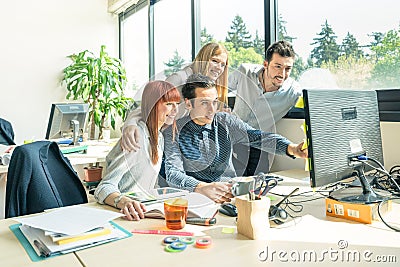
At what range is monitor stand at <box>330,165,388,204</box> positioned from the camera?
1187 mm

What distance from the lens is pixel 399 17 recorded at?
1756 mm

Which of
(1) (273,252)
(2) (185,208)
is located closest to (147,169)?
(2) (185,208)

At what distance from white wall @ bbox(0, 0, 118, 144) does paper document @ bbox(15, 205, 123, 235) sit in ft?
12.3

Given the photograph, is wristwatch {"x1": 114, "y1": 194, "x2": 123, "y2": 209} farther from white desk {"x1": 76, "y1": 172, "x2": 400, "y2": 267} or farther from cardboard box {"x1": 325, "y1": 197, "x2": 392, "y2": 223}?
cardboard box {"x1": 325, "y1": 197, "x2": 392, "y2": 223}

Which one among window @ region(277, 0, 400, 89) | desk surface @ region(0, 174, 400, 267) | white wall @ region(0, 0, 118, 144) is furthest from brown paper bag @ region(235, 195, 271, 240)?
white wall @ region(0, 0, 118, 144)

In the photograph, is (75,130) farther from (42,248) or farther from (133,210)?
(42,248)

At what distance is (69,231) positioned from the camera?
3.13ft

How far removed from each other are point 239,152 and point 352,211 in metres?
0.39

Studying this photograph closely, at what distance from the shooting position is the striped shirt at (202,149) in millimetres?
1166

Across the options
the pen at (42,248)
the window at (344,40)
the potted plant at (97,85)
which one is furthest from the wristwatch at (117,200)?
the potted plant at (97,85)

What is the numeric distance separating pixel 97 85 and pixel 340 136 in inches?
148

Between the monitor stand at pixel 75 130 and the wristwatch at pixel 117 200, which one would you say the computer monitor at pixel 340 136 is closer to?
the wristwatch at pixel 117 200

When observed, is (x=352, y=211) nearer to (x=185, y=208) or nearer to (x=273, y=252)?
(x=273, y=252)

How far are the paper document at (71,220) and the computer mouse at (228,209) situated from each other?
0.35 metres
